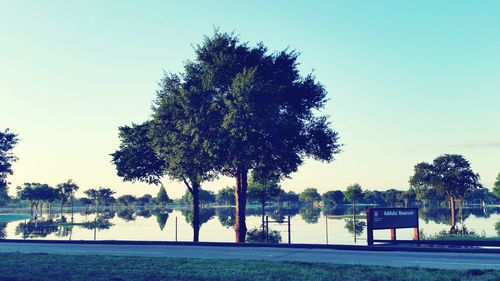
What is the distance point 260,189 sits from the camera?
262ft

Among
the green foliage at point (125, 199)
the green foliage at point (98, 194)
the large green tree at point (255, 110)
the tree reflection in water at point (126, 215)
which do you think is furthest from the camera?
the green foliage at point (125, 199)

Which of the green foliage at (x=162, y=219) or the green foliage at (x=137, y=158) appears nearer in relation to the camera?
the green foliage at (x=137, y=158)

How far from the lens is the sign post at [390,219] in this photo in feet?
80.4

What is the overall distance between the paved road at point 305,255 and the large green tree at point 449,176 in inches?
1992

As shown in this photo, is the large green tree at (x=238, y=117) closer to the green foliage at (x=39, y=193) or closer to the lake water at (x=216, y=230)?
the lake water at (x=216, y=230)

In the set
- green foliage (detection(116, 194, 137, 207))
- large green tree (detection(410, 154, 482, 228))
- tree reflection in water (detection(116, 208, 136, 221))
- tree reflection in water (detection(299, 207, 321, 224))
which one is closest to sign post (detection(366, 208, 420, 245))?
tree reflection in water (detection(299, 207, 321, 224))

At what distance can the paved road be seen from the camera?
50.7ft

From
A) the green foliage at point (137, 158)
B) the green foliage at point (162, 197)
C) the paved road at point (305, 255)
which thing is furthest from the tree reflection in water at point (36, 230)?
the green foliage at point (162, 197)

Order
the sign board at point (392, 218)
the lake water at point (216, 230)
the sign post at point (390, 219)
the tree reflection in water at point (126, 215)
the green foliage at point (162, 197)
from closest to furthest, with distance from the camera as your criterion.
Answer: the sign post at point (390, 219) → the sign board at point (392, 218) → the lake water at point (216, 230) → the tree reflection in water at point (126, 215) → the green foliage at point (162, 197)

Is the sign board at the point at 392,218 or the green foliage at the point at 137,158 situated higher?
the green foliage at the point at 137,158

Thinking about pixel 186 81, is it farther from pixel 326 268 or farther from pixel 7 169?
pixel 7 169

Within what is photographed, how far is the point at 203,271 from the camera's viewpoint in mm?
13414

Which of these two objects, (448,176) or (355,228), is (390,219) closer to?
(355,228)

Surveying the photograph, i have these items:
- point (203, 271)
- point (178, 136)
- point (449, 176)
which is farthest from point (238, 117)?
point (449, 176)
